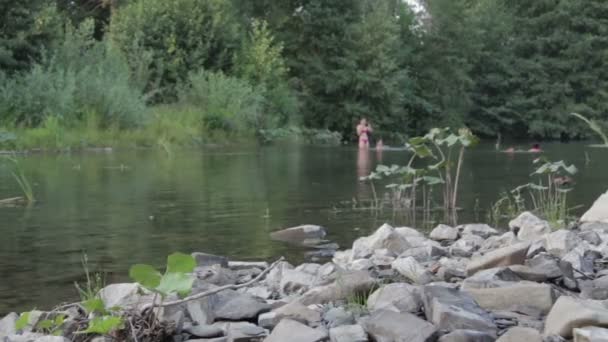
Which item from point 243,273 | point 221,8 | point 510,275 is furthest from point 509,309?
point 221,8

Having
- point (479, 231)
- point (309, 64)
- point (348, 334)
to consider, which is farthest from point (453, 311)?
point (309, 64)

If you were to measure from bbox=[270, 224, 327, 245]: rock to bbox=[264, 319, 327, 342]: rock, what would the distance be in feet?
13.3

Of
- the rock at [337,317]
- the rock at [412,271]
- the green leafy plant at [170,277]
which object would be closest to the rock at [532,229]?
the rock at [412,271]

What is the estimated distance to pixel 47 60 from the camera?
2459 cm

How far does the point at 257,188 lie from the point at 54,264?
670 cm

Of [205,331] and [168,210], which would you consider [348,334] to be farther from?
[168,210]

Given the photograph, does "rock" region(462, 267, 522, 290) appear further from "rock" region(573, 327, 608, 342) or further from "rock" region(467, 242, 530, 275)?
"rock" region(573, 327, 608, 342)

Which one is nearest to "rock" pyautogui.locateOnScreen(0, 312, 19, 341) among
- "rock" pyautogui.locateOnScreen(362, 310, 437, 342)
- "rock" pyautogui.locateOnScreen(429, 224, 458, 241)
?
"rock" pyautogui.locateOnScreen(362, 310, 437, 342)

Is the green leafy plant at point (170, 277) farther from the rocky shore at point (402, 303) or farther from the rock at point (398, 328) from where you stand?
the rock at point (398, 328)

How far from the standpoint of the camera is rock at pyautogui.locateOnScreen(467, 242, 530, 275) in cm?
533

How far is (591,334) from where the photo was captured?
11.7ft

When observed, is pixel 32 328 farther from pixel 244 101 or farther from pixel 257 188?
pixel 244 101

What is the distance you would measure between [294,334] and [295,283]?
4.90 ft

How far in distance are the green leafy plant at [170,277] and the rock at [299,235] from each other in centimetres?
405
